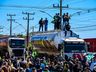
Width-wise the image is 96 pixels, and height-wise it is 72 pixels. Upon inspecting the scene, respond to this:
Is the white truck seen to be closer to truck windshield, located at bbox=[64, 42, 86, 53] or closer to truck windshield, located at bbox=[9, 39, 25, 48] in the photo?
truck windshield, located at bbox=[64, 42, 86, 53]


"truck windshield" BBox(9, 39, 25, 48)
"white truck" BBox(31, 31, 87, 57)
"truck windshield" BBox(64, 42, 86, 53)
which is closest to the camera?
"white truck" BBox(31, 31, 87, 57)

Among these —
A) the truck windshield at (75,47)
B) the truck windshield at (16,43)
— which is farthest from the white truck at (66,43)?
the truck windshield at (16,43)

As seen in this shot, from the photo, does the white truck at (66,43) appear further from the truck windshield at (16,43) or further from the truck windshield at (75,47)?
the truck windshield at (16,43)

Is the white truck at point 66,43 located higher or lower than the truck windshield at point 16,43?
higher

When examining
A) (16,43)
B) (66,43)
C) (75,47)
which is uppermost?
(66,43)

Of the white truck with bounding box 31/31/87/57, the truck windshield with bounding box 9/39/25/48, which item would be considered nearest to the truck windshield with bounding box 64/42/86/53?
the white truck with bounding box 31/31/87/57

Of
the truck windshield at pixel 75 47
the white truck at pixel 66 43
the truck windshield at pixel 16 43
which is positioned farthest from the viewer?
the truck windshield at pixel 16 43

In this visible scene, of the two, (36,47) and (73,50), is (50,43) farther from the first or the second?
(36,47)

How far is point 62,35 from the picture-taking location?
112 feet

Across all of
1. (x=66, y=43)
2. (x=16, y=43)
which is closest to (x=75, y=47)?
(x=66, y=43)

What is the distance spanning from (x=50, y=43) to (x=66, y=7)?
637 inches

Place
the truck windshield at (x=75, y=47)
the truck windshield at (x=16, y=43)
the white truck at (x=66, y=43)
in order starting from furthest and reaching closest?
1. the truck windshield at (x=16, y=43)
2. the truck windshield at (x=75, y=47)
3. the white truck at (x=66, y=43)

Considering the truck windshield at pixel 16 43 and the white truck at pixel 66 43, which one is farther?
the truck windshield at pixel 16 43

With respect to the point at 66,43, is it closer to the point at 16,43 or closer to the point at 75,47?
the point at 75,47
